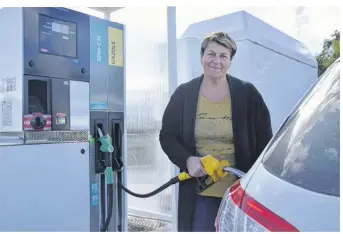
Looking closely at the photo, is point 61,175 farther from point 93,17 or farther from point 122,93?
point 93,17

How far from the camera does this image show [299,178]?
119 cm

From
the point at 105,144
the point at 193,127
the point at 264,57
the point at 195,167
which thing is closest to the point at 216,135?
the point at 193,127

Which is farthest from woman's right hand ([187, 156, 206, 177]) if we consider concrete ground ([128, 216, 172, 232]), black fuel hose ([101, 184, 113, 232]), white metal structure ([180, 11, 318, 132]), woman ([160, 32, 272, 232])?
concrete ground ([128, 216, 172, 232])

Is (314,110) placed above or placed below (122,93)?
below

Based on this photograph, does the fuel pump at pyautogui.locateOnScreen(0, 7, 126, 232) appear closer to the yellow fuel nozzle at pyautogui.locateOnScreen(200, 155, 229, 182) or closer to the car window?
the yellow fuel nozzle at pyautogui.locateOnScreen(200, 155, 229, 182)

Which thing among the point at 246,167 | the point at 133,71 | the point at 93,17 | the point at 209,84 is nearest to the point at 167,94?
the point at 133,71

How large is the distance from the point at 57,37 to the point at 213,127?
4.68ft

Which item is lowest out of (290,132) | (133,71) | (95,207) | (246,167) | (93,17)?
(95,207)

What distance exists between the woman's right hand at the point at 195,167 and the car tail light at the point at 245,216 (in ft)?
2.70

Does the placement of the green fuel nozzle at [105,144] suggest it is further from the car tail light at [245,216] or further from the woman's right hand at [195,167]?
the car tail light at [245,216]

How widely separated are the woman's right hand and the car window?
83 cm

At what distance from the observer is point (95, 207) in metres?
3.19

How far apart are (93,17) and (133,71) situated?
898 mm

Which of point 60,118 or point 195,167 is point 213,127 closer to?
point 195,167
